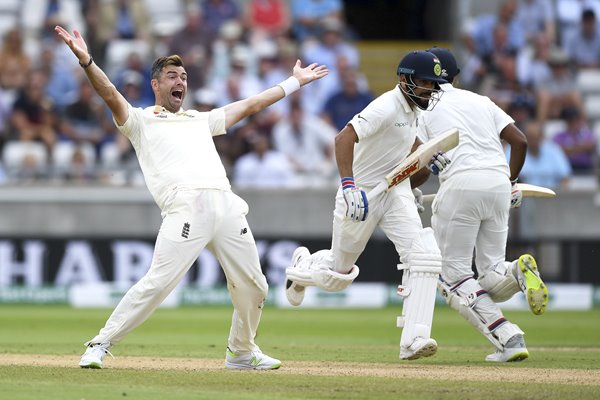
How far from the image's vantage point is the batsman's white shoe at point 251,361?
7.13 metres

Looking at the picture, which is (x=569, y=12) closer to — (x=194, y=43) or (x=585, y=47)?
(x=585, y=47)

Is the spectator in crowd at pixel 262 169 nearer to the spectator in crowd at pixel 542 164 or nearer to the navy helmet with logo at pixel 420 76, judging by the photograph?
the spectator in crowd at pixel 542 164

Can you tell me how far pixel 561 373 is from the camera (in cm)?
A: 705

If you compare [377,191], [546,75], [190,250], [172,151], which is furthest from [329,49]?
[190,250]

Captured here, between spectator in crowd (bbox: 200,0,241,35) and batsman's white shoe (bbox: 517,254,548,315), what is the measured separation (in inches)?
375

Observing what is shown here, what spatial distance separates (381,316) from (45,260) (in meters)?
3.90

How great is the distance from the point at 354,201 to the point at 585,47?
10908 mm

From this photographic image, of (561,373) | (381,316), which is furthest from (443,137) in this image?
(381,316)

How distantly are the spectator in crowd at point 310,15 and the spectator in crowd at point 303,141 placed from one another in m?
2.05

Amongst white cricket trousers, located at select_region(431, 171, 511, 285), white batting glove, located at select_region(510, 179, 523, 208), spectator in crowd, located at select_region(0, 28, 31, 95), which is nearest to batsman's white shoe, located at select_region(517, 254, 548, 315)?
white cricket trousers, located at select_region(431, 171, 511, 285)

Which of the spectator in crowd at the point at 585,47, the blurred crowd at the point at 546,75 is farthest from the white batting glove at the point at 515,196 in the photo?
the spectator in crowd at the point at 585,47

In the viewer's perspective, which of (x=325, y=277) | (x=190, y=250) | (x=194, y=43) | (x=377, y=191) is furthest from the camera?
(x=194, y=43)

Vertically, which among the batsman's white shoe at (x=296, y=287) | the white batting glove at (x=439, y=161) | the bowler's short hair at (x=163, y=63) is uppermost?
the bowler's short hair at (x=163, y=63)

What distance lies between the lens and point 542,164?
14.6 metres
